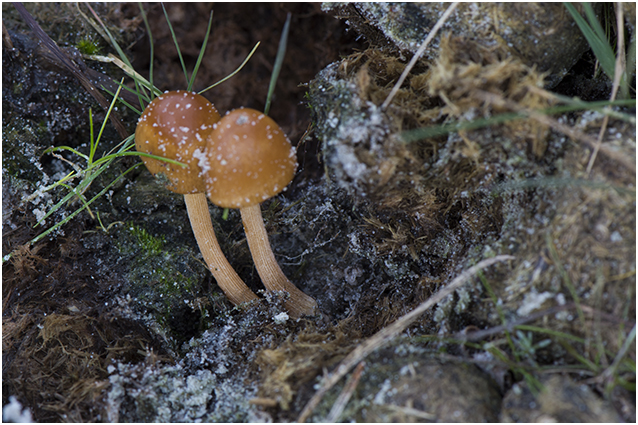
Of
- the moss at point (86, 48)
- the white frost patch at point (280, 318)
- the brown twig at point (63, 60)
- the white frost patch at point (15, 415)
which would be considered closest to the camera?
the white frost patch at point (15, 415)

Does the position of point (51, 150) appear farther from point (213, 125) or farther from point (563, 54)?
point (563, 54)

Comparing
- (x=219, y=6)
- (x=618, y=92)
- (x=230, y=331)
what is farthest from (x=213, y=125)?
(x=219, y=6)

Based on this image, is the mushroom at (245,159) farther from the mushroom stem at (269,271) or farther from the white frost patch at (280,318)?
the white frost patch at (280,318)

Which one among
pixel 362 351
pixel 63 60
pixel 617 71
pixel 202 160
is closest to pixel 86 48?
pixel 63 60

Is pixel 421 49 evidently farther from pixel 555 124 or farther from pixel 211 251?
pixel 211 251

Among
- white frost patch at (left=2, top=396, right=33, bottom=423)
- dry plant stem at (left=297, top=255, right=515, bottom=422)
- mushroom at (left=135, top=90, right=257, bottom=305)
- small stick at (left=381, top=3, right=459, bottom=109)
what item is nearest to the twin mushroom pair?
mushroom at (left=135, top=90, right=257, bottom=305)

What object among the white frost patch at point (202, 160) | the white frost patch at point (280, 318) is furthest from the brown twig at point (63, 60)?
the white frost patch at point (280, 318)
